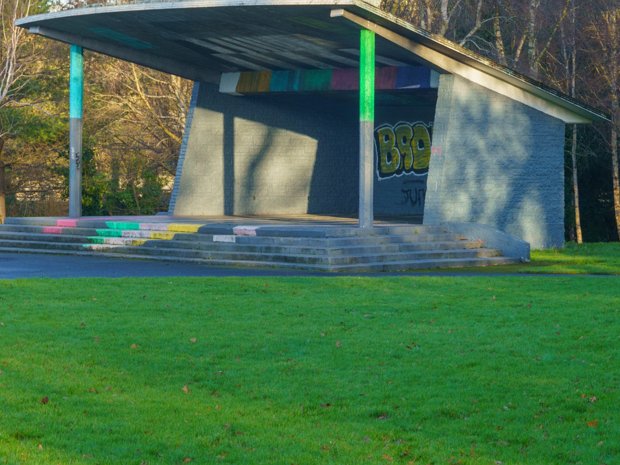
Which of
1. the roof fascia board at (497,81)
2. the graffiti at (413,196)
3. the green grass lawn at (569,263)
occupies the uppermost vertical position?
the roof fascia board at (497,81)

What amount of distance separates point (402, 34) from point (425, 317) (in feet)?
39.7

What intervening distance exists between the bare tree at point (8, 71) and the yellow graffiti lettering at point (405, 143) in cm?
1281

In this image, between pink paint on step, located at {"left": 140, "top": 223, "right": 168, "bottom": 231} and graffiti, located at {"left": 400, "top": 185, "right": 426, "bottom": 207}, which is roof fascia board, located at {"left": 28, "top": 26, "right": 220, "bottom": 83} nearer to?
pink paint on step, located at {"left": 140, "top": 223, "right": 168, "bottom": 231}

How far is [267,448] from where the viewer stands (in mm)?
7055

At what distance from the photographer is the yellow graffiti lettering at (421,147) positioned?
110 ft

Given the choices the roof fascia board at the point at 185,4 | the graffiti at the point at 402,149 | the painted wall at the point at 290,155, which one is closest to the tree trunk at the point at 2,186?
the painted wall at the point at 290,155

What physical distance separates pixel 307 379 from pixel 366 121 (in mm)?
14515

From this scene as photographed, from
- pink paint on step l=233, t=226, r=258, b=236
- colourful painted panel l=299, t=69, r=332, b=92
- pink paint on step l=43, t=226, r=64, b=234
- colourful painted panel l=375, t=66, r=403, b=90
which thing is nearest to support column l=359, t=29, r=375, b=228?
pink paint on step l=233, t=226, r=258, b=236

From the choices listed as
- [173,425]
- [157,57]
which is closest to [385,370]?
[173,425]

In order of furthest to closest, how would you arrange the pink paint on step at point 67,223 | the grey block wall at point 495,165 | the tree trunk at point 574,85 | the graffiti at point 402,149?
the graffiti at point 402,149 < the tree trunk at point 574,85 < the pink paint on step at point 67,223 < the grey block wall at point 495,165

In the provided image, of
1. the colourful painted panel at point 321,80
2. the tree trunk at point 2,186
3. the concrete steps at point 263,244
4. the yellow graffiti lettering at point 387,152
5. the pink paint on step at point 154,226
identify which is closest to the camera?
the concrete steps at point 263,244

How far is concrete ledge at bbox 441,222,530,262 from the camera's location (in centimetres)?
2391

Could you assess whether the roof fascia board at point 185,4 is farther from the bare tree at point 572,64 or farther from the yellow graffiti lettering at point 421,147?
the bare tree at point 572,64

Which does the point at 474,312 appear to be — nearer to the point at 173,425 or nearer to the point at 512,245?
the point at 173,425
